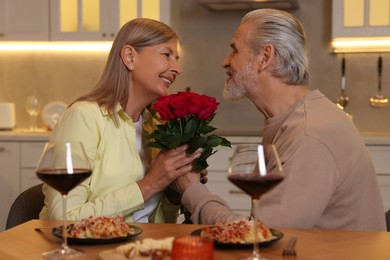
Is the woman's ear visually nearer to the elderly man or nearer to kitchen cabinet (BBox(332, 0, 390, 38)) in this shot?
the elderly man

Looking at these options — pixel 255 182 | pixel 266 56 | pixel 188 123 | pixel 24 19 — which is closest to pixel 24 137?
pixel 24 19

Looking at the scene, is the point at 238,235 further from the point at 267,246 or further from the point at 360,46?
the point at 360,46

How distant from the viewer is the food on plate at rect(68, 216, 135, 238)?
58.3 inches

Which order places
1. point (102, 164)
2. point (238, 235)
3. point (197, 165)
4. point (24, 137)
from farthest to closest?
point (24, 137) < point (102, 164) < point (197, 165) < point (238, 235)

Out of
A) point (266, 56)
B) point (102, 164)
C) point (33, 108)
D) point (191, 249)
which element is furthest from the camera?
point (33, 108)

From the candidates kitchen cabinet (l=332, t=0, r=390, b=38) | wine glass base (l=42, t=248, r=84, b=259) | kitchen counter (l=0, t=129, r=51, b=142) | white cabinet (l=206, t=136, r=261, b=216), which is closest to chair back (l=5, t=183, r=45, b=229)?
wine glass base (l=42, t=248, r=84, b=259)

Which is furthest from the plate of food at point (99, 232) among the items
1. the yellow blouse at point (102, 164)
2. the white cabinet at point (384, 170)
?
the white cabinet at point (384, 170)

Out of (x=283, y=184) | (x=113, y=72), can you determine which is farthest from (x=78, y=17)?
(x=283, y=184)

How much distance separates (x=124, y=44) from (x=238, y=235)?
3.58 ft

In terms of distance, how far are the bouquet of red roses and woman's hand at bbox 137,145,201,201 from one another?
0.07ft

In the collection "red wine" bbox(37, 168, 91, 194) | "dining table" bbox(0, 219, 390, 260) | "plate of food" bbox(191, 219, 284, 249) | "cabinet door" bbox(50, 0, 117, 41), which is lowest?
"dining table" bbox(0, 219, 390, 260)

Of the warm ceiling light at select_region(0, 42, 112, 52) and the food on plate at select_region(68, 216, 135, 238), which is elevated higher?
the warm ceiling light at select_region(0, 42, 112, 52)

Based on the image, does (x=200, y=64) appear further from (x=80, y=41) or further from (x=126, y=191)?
(x=126, y=191)

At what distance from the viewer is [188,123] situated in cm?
197
